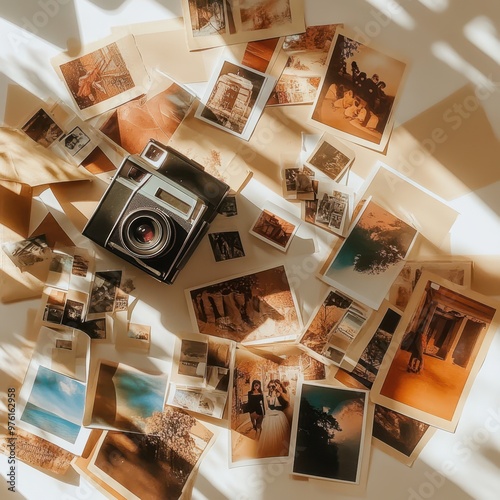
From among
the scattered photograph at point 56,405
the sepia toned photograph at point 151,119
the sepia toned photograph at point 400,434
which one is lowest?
the scattered photograph at point 56,405

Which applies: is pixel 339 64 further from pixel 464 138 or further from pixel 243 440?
pixel 243 440

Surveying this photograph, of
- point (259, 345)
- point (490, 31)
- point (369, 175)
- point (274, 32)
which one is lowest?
point (259, 345)

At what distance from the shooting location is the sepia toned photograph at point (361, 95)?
4.16ft

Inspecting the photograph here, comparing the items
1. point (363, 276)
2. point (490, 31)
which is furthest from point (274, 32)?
point (363, 276)

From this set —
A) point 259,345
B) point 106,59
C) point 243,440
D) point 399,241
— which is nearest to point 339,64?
point 399,241

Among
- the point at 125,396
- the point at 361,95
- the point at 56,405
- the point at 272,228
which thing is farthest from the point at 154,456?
the point at 361,95

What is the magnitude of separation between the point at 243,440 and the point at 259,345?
9.0 inches

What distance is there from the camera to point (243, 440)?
125 centimetres

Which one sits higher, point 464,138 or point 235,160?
point 464,138

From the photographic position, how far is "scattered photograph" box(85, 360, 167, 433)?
1.24 m

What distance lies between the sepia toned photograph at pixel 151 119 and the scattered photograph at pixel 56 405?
0.57 meters

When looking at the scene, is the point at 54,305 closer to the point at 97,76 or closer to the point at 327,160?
the point at 97,76

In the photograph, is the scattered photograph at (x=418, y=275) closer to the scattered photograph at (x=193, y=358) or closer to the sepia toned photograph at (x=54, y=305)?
the scattered photograph at (x=193, y=358)

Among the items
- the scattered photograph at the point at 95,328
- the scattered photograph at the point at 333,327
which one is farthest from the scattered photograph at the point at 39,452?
the scattered photograph at the point at 333,327
